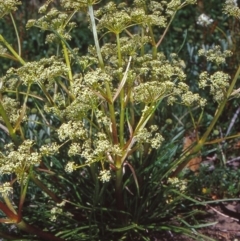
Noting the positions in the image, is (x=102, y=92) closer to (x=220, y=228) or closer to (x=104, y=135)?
(x=104, y=135)

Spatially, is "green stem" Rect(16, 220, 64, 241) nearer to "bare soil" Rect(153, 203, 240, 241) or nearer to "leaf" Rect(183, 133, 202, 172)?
"bare soil" Rect(153, 203, 240, 241)

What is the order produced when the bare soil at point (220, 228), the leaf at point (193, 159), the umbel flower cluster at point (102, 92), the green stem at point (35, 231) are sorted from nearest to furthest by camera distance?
the umbel flower cluster at point (102, 92) < the green stem at point (35, 231) < the bare soil at point (220, 228) < the leaf at point (193, 159)

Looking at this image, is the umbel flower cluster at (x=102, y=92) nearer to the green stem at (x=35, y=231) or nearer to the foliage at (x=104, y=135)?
the foliage at (x=104, y=135)

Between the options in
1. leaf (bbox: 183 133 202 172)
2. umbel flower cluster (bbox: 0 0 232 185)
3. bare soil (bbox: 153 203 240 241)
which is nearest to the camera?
umbel flower cluster (bbox: 0 0 232 185)

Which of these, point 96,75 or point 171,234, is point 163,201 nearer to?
point 171,234

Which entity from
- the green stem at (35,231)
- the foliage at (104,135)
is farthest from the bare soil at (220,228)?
the green stem at (35,231)

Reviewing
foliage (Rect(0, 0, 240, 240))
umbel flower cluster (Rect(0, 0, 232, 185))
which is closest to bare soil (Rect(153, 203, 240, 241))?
foliage (Rect(0, 0, 240, 240))

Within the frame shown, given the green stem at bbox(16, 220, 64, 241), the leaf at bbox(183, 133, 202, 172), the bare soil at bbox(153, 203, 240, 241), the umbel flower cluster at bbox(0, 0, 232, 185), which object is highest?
the umbel flower cluster at bbox(0, 0, 232, 185)

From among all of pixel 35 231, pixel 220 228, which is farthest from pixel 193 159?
pixel 35 231

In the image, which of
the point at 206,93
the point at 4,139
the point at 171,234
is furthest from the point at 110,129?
the point at 206,93

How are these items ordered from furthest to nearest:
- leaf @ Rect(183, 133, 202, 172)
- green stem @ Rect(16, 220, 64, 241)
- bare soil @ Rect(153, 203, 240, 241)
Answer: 1. leaf @ Rect(183, 133, 202, 172)
2. bare soil @ Rect(153, 203, 240, 241)
3. green stem @ Rect(16, 220, 64, 241)
